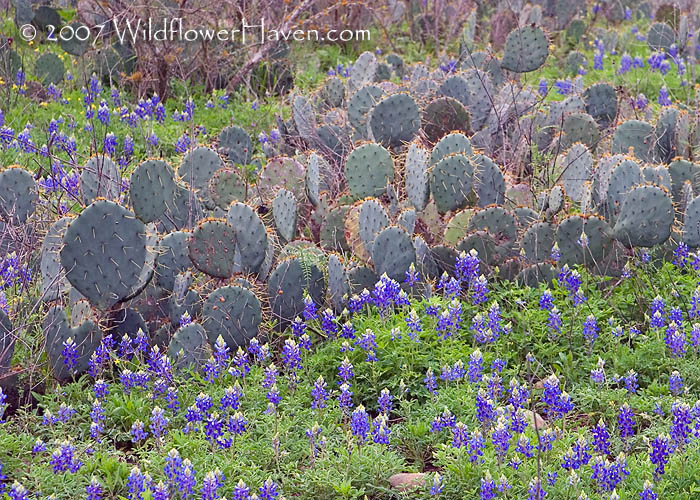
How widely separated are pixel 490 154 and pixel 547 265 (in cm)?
166

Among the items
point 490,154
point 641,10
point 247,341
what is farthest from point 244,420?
point 641,10

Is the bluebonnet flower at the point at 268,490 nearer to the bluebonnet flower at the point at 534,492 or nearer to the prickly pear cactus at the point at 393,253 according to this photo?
the bluebonnet flower at the point at 534,492

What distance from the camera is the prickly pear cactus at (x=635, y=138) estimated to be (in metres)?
5.96

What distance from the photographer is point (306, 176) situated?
5.41 metres

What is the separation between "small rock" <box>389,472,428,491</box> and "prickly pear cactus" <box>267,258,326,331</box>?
1.30 m

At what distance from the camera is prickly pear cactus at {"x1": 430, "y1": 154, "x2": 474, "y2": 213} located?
5074 millimetres

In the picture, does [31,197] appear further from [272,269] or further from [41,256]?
[272,269]

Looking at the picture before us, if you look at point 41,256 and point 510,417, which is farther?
point 41,256

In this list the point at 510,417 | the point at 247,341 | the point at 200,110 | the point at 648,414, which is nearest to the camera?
the point at 510,417

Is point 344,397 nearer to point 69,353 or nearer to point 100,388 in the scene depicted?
point 100,388

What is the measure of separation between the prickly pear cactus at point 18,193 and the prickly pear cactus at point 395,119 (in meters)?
2.19

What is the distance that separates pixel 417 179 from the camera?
5133mm

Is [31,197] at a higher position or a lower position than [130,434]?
higher

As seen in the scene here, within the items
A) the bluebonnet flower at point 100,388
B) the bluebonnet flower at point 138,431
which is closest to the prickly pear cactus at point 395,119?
the bluebonnet flower at point 100,388
